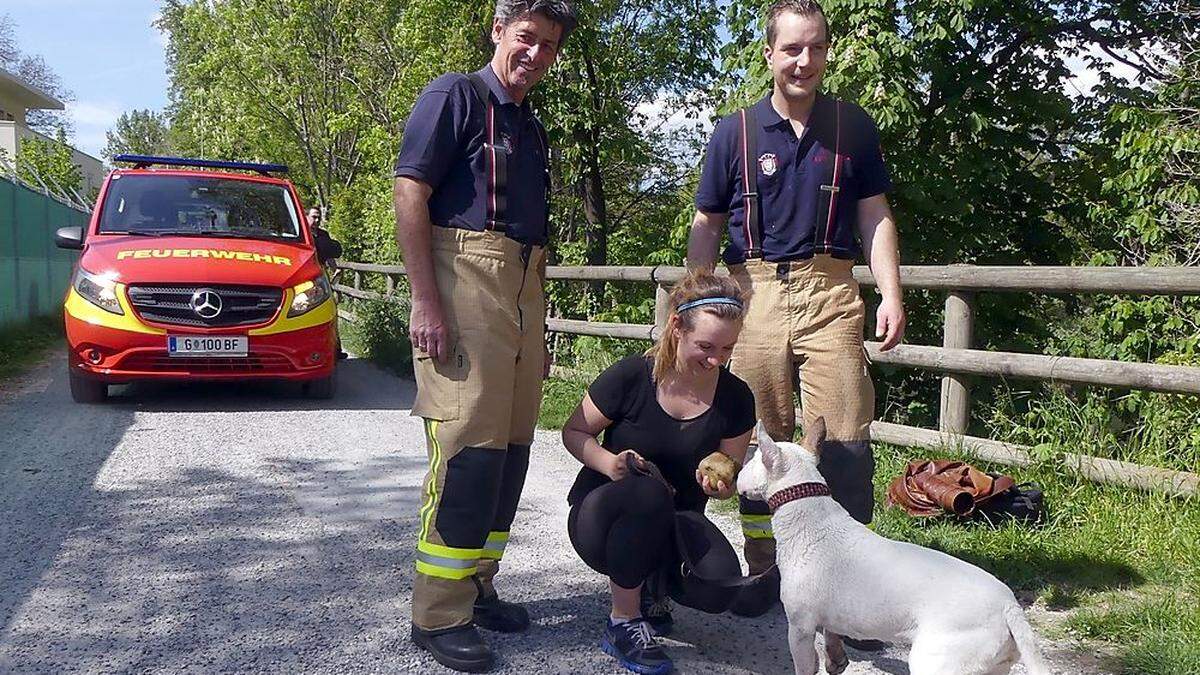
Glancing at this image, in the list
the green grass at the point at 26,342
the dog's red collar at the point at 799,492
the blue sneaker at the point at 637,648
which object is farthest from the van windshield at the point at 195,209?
the dog's red collar at the point at 799,492

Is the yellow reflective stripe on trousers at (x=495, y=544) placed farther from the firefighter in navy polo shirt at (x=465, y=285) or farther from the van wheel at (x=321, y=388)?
the van wheel at (x=321, y=388)

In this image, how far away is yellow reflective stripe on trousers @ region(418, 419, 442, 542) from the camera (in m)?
3.00

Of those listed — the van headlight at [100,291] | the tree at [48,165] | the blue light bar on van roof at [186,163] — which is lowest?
the van headlight at [100,291]

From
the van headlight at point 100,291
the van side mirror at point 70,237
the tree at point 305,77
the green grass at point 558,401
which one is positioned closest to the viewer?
the van headlight at point 100,291

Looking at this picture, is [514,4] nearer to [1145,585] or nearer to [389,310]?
[1145,585]

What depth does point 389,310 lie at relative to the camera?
11.2 meters

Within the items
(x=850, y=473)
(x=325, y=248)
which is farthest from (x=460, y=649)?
(x=325, y=248)

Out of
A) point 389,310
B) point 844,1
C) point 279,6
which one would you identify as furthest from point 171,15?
point 844,1

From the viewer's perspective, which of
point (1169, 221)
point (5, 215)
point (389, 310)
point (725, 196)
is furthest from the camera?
point (5, 215)

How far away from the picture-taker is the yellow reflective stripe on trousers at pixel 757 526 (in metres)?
3.46

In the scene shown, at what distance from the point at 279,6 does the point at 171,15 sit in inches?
1012

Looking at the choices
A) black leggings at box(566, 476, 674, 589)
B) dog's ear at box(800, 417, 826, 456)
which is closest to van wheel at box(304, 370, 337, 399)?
black leggings at box(566, 476, 674, 589)

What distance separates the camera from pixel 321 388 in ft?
25.7

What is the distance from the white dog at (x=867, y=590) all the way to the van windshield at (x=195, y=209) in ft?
21.3
